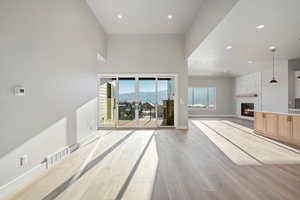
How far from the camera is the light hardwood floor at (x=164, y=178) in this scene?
2.12 meters

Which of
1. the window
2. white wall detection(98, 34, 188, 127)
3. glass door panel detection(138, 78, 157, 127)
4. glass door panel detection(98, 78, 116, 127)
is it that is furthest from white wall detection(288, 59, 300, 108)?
glass door panel detection(98, 78, 116, 127)

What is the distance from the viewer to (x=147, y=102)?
283 inches

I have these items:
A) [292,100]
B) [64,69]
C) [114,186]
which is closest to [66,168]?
[114,186]

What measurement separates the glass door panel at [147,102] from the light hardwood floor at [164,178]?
3.31 m

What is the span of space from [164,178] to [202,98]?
10280mm

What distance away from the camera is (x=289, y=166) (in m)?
3.04

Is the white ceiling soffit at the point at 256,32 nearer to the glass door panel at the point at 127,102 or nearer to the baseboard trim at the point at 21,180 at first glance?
the glass door panel at the point at 127,102

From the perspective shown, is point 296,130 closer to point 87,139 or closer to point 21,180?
point 87,139

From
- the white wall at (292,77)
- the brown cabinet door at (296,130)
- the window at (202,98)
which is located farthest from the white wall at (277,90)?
the window at (202,98)

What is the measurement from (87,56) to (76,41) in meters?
0.74

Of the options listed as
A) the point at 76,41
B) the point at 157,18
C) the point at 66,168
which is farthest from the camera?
the point at 157,18

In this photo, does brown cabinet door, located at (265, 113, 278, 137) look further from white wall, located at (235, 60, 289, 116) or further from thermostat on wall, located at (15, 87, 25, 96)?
thermostat on wall, located at (15, 87, 25, 96)

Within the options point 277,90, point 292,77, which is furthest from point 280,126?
point 277,90

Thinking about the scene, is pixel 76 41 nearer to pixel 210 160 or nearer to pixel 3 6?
pixel 3 6
